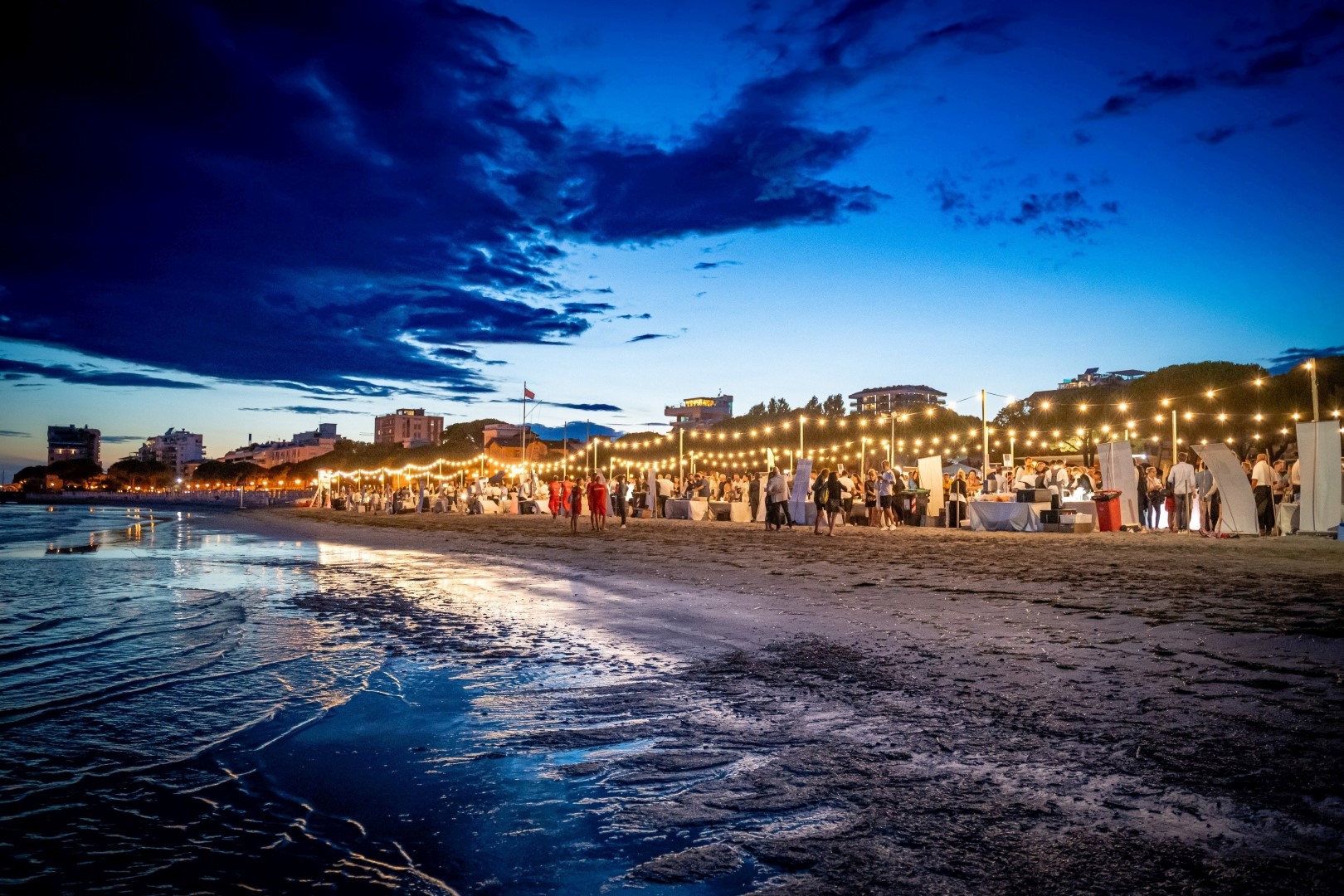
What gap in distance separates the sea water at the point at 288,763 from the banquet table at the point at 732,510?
19.8 m

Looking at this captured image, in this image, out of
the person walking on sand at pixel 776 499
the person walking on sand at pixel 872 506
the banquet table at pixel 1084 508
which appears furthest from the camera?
the person walking on sand at pixel 872 506

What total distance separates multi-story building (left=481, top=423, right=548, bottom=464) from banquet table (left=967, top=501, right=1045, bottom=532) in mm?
56253

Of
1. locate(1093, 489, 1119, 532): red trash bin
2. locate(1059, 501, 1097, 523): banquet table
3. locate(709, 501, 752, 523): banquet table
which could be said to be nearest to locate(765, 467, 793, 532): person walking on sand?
locate(709, 501, 752, 523): banquet table

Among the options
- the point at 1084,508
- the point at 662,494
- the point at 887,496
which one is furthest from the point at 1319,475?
the point at 662,494

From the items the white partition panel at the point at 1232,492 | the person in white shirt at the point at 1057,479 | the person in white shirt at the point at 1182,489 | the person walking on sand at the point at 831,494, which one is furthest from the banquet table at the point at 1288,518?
the person walking on sand at the point at 831,494

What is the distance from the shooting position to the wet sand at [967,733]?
2.17m

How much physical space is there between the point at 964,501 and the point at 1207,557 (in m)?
11.5

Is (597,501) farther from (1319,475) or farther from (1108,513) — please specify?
(1319,475)

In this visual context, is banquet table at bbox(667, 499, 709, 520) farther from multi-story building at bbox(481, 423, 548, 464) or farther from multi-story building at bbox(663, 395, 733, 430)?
multi-story building at bbox(663, 395, 733, 430)

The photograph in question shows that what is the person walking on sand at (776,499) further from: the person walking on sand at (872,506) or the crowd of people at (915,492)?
the person walking on sand at (872,506)

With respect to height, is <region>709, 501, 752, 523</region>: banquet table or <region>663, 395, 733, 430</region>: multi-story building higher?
<region>663, 395, 733, 430</region>: multi-story building

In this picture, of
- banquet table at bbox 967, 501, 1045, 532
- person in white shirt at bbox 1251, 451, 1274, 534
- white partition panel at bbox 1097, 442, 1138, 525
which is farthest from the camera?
banquet table at bbox 967, 501, 1045, 532

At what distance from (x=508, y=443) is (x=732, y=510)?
9257 cm

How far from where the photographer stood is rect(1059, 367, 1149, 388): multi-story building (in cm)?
6881
